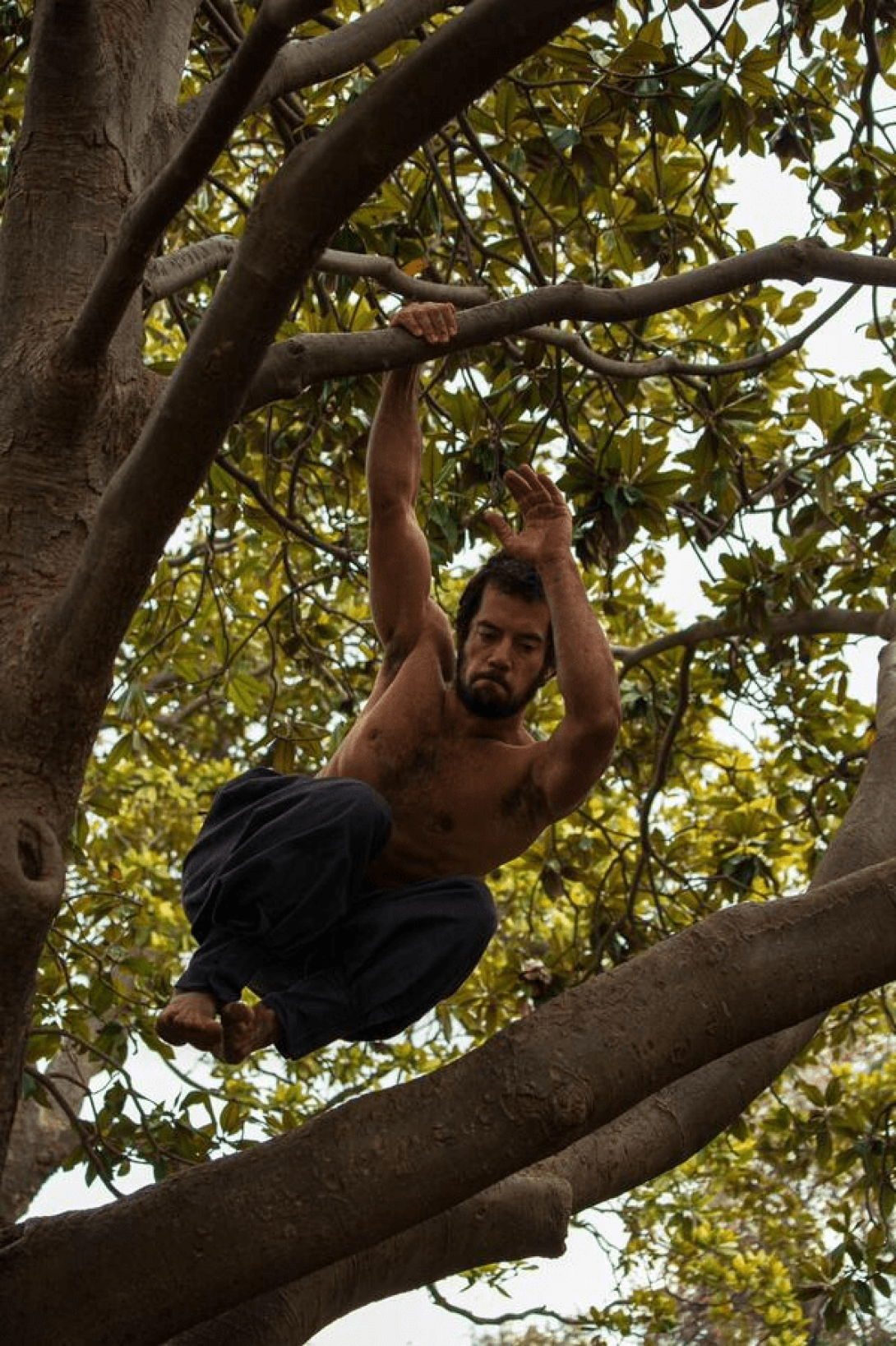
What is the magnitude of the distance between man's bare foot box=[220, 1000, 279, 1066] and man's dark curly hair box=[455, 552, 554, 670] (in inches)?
33.3

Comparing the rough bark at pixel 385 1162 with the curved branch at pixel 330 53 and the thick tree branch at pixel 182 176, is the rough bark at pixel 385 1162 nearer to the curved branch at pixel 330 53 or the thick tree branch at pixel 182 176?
the thick tree branch at pixel 182 176

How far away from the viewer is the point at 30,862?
250 centimetres

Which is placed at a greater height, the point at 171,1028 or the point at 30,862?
the point at 30,862

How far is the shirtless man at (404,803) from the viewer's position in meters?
2.98

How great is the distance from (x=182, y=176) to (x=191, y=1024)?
1.30 metres

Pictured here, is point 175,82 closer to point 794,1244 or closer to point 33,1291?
point 33,1291

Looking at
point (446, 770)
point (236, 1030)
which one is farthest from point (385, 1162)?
point (446, 770)

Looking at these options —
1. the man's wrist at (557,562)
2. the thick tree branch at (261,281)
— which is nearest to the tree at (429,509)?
the thick tree branch at (261,281)

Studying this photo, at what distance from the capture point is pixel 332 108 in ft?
15.6

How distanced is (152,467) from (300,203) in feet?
A: 1.36

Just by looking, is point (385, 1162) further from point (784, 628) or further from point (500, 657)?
point (784, 628)

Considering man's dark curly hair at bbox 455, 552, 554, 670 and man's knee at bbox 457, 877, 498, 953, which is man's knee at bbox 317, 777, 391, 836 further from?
man's dark curly hair at bbox 455, 552, 554, 670

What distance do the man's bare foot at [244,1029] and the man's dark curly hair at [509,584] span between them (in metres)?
0.85

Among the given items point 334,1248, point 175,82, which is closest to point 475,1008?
point 175,82
